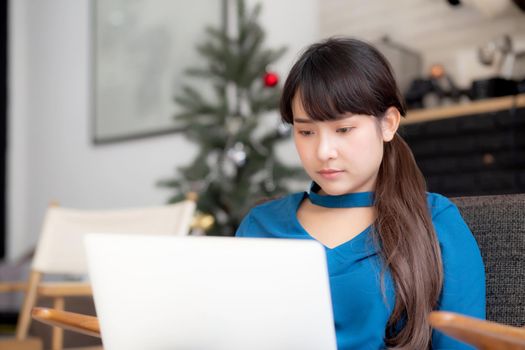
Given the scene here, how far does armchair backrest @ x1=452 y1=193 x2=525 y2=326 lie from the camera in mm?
1135

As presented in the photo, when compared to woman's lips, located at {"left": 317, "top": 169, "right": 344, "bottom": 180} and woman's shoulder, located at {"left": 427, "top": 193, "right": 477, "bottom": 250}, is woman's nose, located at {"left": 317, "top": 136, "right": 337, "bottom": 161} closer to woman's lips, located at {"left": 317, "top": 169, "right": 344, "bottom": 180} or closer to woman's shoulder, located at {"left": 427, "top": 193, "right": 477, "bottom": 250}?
woman's lips, located at {"left": 317, "top": 169, "right": 344, "bottom": 180}

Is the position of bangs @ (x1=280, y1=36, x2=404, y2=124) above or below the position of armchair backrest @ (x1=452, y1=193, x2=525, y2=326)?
above

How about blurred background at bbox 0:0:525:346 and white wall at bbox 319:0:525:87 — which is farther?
white wall at bbox 319:0:525:87

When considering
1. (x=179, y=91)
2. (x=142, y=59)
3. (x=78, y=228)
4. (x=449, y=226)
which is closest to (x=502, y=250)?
(x=449, y=226)

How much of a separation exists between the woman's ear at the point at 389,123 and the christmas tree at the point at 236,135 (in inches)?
88.3

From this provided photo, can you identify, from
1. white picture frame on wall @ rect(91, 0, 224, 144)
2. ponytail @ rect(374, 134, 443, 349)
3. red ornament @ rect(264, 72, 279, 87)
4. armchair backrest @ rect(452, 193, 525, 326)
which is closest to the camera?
ponytail @ rect(374, 134, 443, 349)

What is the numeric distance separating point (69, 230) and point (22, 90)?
351 centimetres

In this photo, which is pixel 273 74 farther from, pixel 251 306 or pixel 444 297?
pixel 251 306

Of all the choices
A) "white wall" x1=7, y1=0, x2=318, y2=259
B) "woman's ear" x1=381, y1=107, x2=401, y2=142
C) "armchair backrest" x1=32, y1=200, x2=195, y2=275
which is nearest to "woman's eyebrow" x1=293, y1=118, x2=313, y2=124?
"woman's ear" x1=381, y1=107, x2=401, y2=142

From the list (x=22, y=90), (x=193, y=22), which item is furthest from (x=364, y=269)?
(x=22, y=90)

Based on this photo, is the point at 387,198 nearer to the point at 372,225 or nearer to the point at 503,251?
the point at 372,225

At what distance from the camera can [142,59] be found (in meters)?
4.81

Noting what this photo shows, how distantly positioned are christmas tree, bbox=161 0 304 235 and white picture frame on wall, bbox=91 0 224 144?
0.77m

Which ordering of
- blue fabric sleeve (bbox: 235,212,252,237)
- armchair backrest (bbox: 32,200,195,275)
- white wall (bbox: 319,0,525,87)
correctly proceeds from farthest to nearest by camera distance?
white wall (bbox: 319,0,525,87) < armchair backrest (bbox: 32,200,195,275) < blue fabric sleeve (bbox: 235,212,252,237)
